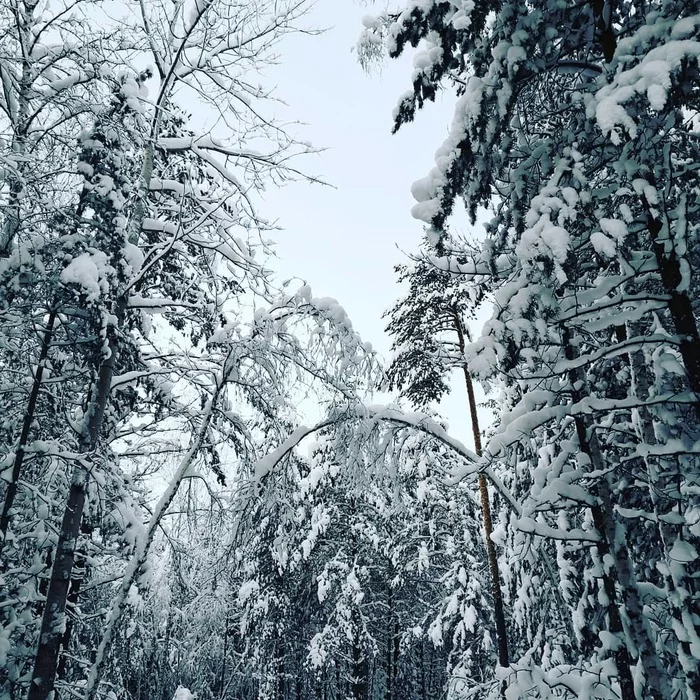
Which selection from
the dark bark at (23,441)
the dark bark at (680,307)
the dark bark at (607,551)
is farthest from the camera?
the dark bark at (23,441)

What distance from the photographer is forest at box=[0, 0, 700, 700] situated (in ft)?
10.9

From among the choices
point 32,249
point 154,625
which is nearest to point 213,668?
point 154,625

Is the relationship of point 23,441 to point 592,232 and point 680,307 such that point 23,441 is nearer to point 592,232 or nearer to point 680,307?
point 592,232

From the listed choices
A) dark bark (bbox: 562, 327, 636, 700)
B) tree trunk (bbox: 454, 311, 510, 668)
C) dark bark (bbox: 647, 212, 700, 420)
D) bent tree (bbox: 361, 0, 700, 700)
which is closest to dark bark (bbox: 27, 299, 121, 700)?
bent tree (bbox: 361, 0, 700, 700)

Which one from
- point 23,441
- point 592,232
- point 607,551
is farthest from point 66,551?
point 592,232

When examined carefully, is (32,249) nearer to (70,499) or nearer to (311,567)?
(70,499)

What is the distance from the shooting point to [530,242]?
305cm

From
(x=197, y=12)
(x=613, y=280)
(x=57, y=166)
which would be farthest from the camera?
(x=197, y=12)

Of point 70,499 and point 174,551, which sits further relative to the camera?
point 174,551

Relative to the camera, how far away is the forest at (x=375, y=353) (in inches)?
131

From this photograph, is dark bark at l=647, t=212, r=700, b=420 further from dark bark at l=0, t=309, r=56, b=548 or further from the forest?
dark bark at l=0, t=309, r=56, b=548

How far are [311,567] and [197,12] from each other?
17022 mm

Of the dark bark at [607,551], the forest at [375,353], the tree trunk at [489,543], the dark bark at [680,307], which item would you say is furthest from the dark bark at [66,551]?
the tree trunk at [489,543]

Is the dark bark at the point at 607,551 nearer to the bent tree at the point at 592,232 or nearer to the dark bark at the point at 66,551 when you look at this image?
the bent tree at the point at 592,232
